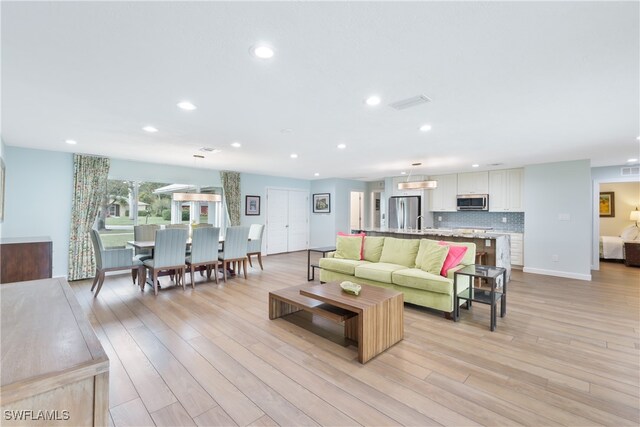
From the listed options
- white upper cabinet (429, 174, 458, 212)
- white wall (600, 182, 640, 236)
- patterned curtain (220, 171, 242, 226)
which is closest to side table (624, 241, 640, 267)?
white wall (600, 182, 640, 236)

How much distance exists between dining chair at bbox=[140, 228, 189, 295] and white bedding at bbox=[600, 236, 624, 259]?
33.0ft

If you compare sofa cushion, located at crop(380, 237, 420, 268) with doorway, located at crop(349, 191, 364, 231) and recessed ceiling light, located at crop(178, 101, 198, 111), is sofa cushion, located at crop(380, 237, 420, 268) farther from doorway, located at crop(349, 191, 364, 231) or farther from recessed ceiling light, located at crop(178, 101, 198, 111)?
doorway, located at crop(349, 191, 364, 231)

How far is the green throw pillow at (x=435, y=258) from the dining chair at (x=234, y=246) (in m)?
3.32

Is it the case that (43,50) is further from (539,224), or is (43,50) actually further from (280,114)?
(539,224)

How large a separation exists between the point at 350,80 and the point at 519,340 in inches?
119

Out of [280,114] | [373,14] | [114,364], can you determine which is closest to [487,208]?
[280,114]

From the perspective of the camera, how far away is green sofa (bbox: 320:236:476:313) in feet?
11.7

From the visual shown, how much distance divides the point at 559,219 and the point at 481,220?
1771 millimetres

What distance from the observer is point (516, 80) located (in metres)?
2.26

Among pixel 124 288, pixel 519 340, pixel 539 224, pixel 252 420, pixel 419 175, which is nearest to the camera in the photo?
pixel 252 420

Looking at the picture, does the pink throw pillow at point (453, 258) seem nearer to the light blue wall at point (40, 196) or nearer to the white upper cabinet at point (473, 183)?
the white upper cabinet at point (473, 183)

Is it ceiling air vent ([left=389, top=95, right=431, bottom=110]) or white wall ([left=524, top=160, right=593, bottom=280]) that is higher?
ceiling air vent ([left=389, top=95, right=431, bottom=110])

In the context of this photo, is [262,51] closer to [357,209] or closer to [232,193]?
[232,193]

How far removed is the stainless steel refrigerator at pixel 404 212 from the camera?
313 inches
